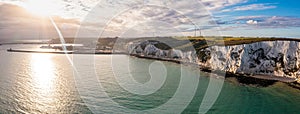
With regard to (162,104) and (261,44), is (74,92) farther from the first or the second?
(261,44)

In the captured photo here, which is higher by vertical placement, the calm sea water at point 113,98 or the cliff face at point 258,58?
the cliff face at point 258,58

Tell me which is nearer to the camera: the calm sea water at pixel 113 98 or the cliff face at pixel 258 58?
the calm sea water at pixel 113 98

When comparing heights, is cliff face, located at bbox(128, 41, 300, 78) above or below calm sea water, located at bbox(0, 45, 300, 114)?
above

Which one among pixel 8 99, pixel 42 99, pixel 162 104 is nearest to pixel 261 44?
pixel 162 104

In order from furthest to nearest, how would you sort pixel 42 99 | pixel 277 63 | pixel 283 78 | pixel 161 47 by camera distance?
pixel 161 47 < pixel 277 63 < pixel 283 78 < pixel 42 99

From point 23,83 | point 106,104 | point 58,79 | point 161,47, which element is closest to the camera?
point 106,104

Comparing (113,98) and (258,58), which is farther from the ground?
(258,58)

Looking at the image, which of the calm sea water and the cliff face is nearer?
the calm sea water

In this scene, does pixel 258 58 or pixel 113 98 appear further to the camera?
pixel 258 58
